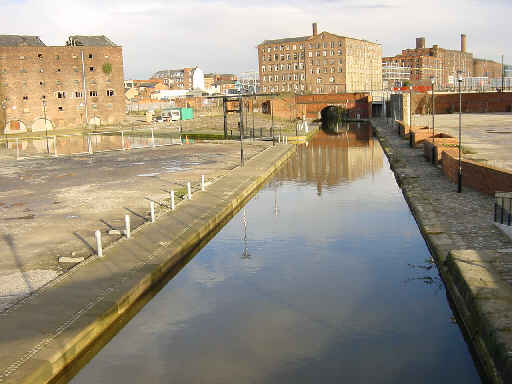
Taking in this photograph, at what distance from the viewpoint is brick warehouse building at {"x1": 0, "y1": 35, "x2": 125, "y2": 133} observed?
88125 mm

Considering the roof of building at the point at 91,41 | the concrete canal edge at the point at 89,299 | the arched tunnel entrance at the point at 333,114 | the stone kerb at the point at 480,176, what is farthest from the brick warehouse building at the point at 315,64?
the concrete canal edge at the point at 89,299

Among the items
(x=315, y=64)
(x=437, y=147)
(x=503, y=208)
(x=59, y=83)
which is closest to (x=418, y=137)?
(x=437, y=147)

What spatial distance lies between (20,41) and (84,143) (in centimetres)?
3865

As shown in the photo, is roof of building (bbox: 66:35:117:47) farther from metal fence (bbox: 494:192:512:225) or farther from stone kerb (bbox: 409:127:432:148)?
metal fence (bbox: 494:192:512:225)

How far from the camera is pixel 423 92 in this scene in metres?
97.4

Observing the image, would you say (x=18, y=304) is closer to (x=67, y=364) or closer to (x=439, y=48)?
(x=67, y=364)

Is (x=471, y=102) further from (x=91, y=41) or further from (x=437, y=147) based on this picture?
(x=91, y=41)

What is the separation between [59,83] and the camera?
92.3 meters

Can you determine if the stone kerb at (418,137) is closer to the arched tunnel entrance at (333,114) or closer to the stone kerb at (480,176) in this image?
the stone kerb at (480,176)

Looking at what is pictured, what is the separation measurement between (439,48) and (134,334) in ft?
676

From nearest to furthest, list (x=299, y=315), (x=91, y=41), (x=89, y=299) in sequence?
(x=89, y=299)
(x=299, y=315)
(x=91, y=41)

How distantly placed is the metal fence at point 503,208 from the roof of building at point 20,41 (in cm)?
8880

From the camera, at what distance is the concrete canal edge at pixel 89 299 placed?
10.1m

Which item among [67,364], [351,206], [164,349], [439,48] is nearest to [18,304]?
[67,364]
